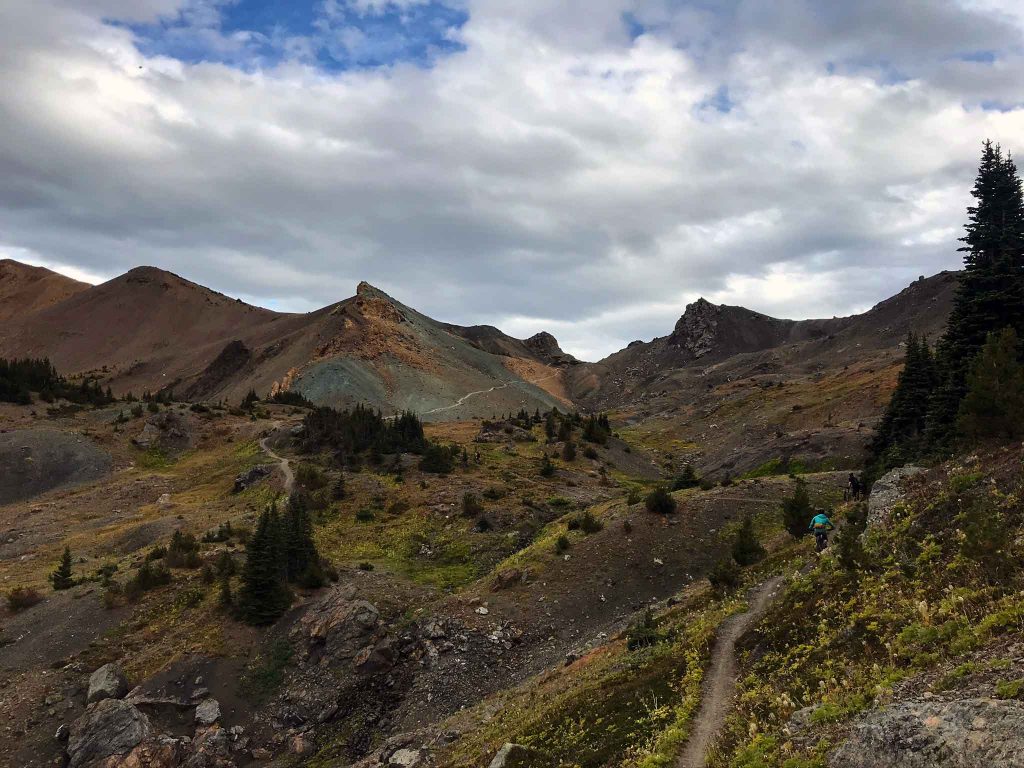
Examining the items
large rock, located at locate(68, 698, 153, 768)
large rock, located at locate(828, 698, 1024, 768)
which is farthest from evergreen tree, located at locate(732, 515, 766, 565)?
large rock, located at locate(68, 698, 153, 768)

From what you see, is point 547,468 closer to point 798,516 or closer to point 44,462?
point 798,516

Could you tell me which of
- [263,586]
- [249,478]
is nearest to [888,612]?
[263,586]

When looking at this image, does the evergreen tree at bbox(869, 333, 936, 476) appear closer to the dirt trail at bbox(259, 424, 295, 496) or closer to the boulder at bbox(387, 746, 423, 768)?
the boulder at bbox(387, 746, 423, 768)

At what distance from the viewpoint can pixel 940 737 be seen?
26.6 feet

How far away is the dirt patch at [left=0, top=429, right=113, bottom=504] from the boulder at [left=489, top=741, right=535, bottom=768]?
69639 millimetres

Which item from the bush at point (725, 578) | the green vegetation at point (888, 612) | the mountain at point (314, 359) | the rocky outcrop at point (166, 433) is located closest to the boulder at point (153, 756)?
the green vegetation at point (888, 612)

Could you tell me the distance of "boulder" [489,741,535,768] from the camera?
51.0ft

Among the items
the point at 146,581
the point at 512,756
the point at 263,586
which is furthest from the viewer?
the point at 146,581

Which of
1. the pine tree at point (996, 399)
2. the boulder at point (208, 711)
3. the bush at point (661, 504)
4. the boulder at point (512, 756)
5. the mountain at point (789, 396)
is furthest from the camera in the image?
the mountain at point (789, 396)

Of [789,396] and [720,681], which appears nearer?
[720,681]

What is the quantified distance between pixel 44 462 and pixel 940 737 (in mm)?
84951

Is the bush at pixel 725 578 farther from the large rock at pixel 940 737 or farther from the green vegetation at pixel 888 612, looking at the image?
the large rock at pixel 940 737

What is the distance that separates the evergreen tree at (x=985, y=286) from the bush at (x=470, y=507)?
102 ft

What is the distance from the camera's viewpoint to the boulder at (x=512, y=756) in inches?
612
